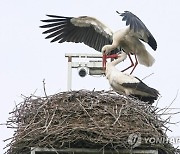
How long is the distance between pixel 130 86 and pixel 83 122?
191 centimetres

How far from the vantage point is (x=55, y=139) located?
380 inches

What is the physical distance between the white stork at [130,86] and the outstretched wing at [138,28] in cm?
77

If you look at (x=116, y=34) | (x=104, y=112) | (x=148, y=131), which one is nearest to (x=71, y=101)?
(x=104, y=112)

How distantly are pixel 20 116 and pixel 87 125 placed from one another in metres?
1.06

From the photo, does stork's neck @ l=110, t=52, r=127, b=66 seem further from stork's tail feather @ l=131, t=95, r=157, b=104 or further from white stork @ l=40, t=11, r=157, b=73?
stork's tail feather @ l=131, t=95, r=157, b=104

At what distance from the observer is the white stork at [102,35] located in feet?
41.8

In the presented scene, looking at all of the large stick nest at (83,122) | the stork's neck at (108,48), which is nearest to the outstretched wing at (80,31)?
the stork's neck at (108,48)

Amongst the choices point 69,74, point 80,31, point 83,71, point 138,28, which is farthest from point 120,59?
point 80,31

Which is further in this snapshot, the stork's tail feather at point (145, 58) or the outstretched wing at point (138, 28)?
the stork's tail feather at point (145, 58)

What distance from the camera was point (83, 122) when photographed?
9922 mm

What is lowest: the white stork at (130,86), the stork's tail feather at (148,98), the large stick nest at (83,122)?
the large stick nest at (83,122)

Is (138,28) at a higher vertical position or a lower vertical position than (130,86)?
higher

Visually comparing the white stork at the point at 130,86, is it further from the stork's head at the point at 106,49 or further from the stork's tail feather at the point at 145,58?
the stork's tail feather at the point at 145,58

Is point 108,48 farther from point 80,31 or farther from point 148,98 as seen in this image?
point 148,98
